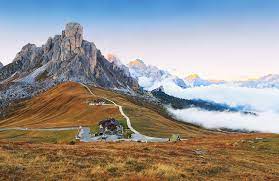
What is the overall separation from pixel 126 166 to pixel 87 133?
95.0 metres

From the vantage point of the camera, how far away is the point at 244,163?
149 feet

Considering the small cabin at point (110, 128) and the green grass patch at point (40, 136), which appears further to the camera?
the small cabin at point (110, 128)

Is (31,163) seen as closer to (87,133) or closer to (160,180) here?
(160,180)

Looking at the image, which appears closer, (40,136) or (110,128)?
(110,128)

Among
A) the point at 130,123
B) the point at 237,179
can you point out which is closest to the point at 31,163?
the point at 237,179

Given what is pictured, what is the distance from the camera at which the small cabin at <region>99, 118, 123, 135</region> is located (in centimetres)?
12125

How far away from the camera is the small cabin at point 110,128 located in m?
121

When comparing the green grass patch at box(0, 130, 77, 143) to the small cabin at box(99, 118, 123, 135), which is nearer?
the green grass patch at box(0, 130, 77, 143)

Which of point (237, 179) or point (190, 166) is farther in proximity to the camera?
point (190, 166)

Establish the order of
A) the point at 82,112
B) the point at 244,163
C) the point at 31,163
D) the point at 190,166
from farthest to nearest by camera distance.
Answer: the point at 82,112, the point at 244,163, the point at 190,166, the point at 31,163

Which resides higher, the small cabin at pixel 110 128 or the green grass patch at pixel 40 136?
the small cabin at pixel 110 128

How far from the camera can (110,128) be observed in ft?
405

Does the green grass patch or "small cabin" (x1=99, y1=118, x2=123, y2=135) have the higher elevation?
"small cabin" (x1=99, y1=118, x2=123, y2=135)

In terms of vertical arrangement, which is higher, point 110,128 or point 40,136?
point 110,128
